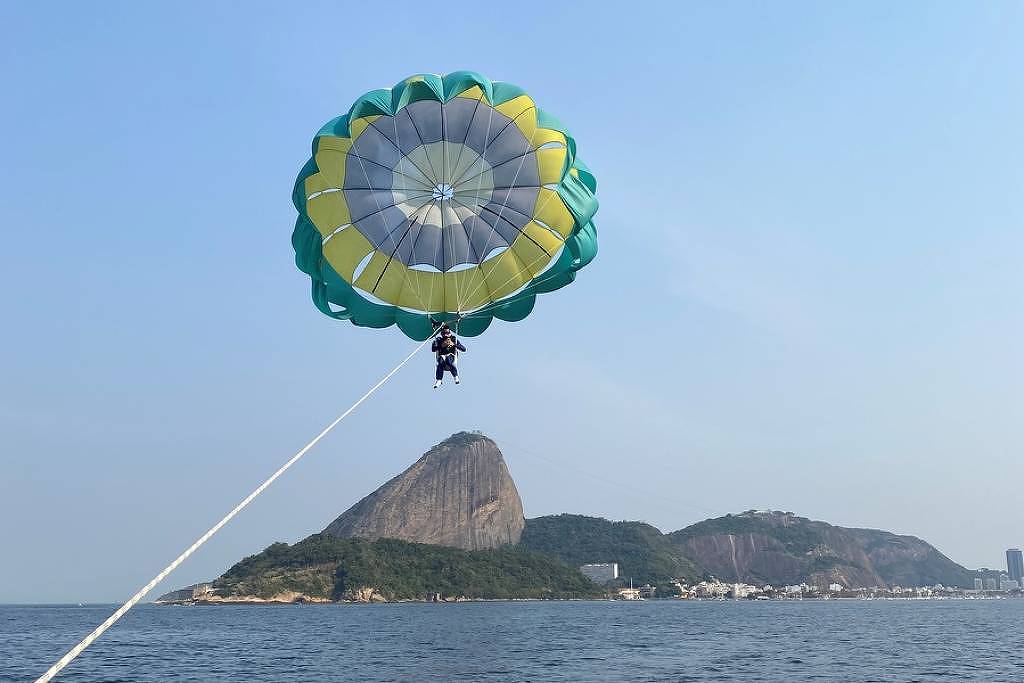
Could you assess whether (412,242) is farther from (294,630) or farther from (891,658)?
(294,630)

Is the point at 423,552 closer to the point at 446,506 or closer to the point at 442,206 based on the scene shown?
the point at 446,506

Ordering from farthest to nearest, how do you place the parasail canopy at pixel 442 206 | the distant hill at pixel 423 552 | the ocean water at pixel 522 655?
the distant hill at pixel 423 552 < the ocean water at pixel 522 655 < the parasail canopy at pixel 442 206

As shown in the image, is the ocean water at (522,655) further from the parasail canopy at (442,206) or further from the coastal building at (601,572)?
the coastal building at (601,572)

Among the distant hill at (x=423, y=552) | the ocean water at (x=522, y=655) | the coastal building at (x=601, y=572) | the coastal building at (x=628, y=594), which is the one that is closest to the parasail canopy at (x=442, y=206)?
the ocean water at (x=522, y=655)

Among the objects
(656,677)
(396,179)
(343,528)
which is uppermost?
(343,528)

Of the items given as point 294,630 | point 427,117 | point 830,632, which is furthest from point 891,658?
point 294,630

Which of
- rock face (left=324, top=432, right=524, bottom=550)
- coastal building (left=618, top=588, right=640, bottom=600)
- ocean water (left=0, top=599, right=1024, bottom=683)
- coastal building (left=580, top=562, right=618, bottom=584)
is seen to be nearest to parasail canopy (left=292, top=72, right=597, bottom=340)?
ocean water (left=0, top=599, right=1024, bottom=683)

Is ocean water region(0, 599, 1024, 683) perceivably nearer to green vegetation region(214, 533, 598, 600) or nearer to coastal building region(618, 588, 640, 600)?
green vegetation region(214, 533, 598, 600)
